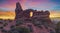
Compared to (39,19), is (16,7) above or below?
above

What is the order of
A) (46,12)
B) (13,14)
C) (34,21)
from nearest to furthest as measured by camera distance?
(34,21)
(46,12)
(13,14)

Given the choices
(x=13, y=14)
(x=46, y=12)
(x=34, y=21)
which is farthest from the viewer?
(x=13, y=14)

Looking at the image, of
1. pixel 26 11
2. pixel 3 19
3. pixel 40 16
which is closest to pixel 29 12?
pixel 26 11

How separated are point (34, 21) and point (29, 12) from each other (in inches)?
232

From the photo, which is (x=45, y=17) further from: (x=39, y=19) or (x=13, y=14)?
(x=13, y=14)

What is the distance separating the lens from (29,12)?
50938mm

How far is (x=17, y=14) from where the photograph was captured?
170 ft

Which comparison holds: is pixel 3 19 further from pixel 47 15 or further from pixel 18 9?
pixel 47 15

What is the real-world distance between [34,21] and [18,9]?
29.8 feet

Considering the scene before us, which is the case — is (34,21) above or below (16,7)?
below

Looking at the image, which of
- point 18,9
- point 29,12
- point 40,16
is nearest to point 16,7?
point 18,9

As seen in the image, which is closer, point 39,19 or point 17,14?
point 39,19

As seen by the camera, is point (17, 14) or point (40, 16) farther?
point (17, 14)

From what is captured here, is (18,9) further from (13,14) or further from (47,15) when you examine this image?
(47,15)
